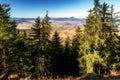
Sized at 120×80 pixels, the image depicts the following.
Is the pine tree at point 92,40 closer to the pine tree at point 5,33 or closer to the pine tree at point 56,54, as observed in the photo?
the pine tree at point 56,54

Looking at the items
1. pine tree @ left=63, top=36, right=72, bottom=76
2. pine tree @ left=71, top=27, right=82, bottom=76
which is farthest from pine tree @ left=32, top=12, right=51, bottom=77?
pine tree @ left=71, top=27, right=82, bottom=76

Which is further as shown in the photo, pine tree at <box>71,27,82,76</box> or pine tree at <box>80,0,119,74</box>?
pine tree at <box>71,27,82,76</box>

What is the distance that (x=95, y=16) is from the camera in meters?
54.9

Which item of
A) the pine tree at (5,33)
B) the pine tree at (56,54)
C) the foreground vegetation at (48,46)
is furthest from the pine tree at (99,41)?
the pine tree at (5,33)

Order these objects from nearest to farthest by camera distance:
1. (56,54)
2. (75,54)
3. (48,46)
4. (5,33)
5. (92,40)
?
(5,33) → (92,40) → (48,46) → (56,54) → (75,54)

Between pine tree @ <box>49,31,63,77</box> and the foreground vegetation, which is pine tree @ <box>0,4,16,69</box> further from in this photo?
pine tree @ <box>49,31,63,77</box>

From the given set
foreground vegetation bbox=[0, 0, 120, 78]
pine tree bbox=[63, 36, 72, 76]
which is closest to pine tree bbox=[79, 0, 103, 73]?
foreground vegetation bbox=[0, 0, 120, 78]

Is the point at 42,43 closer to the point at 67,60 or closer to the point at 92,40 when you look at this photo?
the point at 92,40

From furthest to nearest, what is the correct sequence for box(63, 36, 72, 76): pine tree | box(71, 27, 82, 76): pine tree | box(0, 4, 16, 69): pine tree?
box(71, 27, 82, 76): pine tree, box(63, 36, 72, 76): pine tree, box(0, 4, 16, 69): pine tree

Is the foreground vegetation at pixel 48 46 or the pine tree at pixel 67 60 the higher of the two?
the foreground vegetation at pixel 48 46

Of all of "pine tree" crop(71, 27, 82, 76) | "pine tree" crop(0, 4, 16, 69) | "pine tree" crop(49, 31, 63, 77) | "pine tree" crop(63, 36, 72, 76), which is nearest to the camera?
"pine tree" crop(0, 4, 16, 69)

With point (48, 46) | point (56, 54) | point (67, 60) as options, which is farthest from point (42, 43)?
point (67, 60)

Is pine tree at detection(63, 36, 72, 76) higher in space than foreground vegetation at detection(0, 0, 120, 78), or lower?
lower

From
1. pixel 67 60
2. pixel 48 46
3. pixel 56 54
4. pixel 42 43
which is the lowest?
pixel 67 60
